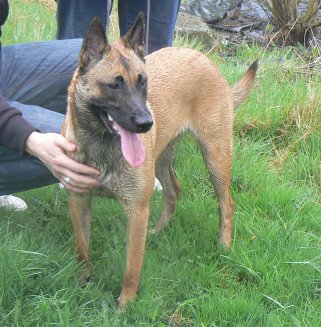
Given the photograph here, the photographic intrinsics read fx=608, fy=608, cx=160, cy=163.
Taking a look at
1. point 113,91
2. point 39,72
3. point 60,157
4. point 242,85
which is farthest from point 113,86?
point 242,85

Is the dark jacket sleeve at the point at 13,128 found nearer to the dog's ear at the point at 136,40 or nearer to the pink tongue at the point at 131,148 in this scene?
the pink tongue at the point at 131,148

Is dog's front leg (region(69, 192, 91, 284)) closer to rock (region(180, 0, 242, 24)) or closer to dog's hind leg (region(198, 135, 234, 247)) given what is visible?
dog's hind leg (region(198, 135, 234, 247))

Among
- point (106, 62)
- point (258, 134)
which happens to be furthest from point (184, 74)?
point (258, 134)

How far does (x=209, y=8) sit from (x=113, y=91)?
372 inches

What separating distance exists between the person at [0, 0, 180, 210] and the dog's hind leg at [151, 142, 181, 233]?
769 mm

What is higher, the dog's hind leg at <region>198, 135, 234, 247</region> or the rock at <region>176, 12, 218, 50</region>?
the dog's hind leg at <region>198, 135, 234, 247</region>

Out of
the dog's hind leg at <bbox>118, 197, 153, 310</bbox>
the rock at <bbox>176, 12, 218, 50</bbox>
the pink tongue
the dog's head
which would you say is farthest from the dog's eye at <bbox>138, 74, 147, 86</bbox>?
the rock at <bbox>176, 12, 218, 50</bbox>

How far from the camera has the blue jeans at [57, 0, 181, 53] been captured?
4.39 m

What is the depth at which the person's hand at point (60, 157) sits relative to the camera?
2.89 m

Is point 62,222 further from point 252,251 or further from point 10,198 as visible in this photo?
point 252,251

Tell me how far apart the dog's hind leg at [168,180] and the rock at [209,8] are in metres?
7.61

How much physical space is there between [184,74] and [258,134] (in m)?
1.57

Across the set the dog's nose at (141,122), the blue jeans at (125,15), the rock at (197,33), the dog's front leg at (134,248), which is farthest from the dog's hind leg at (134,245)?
the rock at (197,33)

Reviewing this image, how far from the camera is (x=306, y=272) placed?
3.35m
